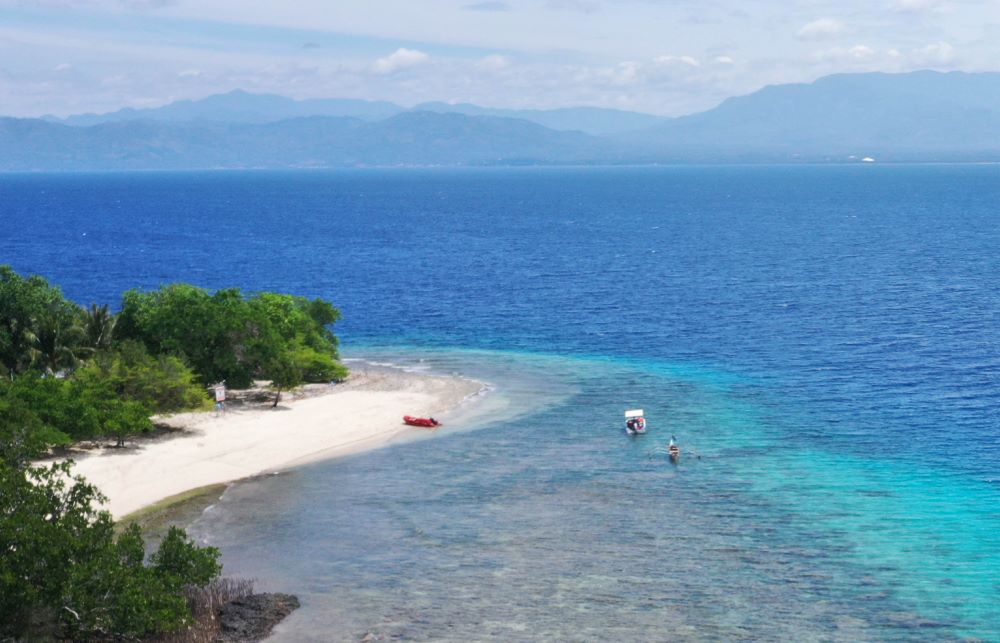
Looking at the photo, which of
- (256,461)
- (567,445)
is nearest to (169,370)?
(256,461)

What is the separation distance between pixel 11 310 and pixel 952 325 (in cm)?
8028

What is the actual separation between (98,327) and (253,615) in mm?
41790

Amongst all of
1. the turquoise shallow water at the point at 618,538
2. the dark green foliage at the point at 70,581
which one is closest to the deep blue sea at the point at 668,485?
the turquoise shallow water at the point at 618,538

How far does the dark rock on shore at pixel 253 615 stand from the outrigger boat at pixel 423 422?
89.3 feet

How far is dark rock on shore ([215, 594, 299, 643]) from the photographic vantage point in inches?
1642

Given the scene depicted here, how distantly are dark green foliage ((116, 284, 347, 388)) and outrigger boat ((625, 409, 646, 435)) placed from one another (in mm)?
24365

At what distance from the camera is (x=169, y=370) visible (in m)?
72.1

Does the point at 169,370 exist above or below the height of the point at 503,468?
above

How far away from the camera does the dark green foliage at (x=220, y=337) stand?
78062mm

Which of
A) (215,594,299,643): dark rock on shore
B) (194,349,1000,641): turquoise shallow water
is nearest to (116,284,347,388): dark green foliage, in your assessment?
(194,349,1000,641): turquoise shallow water

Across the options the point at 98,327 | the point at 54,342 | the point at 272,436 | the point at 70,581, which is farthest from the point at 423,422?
the point at 70,581

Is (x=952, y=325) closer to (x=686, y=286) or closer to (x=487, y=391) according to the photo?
(x=686, y=286)

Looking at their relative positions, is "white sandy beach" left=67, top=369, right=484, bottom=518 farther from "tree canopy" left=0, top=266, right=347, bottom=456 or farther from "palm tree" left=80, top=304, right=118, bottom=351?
"palm tree" left=80, top=304, right=118, bottom=351

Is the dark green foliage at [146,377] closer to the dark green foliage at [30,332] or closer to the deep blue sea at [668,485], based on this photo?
the dark green foliage at [30,332]
